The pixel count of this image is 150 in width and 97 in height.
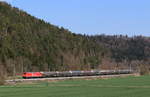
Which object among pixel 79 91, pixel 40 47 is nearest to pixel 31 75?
pixel 79 91

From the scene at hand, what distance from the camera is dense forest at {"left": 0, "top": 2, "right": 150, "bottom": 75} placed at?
99.9 m

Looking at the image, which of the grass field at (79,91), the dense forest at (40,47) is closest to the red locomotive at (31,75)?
the dense forest at (40,47)

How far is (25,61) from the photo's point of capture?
102m

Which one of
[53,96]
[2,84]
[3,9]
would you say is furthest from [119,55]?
[53,96]

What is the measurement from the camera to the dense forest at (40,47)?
328 feet

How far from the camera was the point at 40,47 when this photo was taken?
4481 inches

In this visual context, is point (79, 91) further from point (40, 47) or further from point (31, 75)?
point (40, 47)

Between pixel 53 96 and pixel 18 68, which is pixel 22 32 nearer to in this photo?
pixel 18 68

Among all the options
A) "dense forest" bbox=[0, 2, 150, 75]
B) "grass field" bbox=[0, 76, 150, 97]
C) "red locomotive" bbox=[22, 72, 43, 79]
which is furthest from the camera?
"dense forest" bbox=[0, 2, 150, 75]

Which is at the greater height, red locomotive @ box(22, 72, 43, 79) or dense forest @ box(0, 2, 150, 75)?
dense forest @ box(0, 2, 150, 75)

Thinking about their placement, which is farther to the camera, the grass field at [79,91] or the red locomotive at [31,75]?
the red locomotive at [31,75]

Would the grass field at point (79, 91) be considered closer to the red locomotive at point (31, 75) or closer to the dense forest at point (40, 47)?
the red locomotive at point (31, 75)

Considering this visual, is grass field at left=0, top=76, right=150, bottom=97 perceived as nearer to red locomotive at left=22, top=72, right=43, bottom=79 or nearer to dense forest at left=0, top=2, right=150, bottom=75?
red locomotive at left=22, top=72, right=43, bottom=79

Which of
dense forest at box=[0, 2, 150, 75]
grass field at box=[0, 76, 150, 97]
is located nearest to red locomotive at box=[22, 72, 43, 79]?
dense forest at box=[0, 2, 150, 75]
